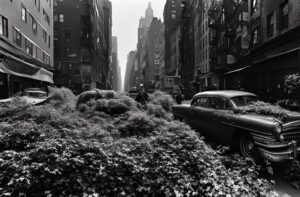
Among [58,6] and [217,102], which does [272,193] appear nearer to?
[217,102]

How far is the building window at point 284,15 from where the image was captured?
13.4 metres

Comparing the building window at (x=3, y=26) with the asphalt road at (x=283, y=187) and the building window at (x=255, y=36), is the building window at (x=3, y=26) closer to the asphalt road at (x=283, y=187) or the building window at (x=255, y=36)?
the asphalt road at (x=283, y=187)

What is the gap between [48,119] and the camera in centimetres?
521

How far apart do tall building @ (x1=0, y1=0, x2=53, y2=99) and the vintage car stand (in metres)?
12.4

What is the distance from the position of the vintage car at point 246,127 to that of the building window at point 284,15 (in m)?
11.0

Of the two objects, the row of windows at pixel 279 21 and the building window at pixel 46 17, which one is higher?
the building window at pixel 46 17

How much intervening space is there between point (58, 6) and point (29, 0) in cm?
3075

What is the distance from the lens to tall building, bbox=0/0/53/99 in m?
Result: 14.5

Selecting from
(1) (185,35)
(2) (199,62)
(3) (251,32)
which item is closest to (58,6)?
(1) (185,35)

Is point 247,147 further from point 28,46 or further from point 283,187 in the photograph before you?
point 28,46

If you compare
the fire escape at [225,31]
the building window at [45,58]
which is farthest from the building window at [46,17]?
the fire escape at [225,31]

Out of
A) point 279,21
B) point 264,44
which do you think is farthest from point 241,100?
point 279,21

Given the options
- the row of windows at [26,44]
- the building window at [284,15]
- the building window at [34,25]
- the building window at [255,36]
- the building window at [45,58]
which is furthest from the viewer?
the building window at [45,58]

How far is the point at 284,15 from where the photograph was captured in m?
13.8
